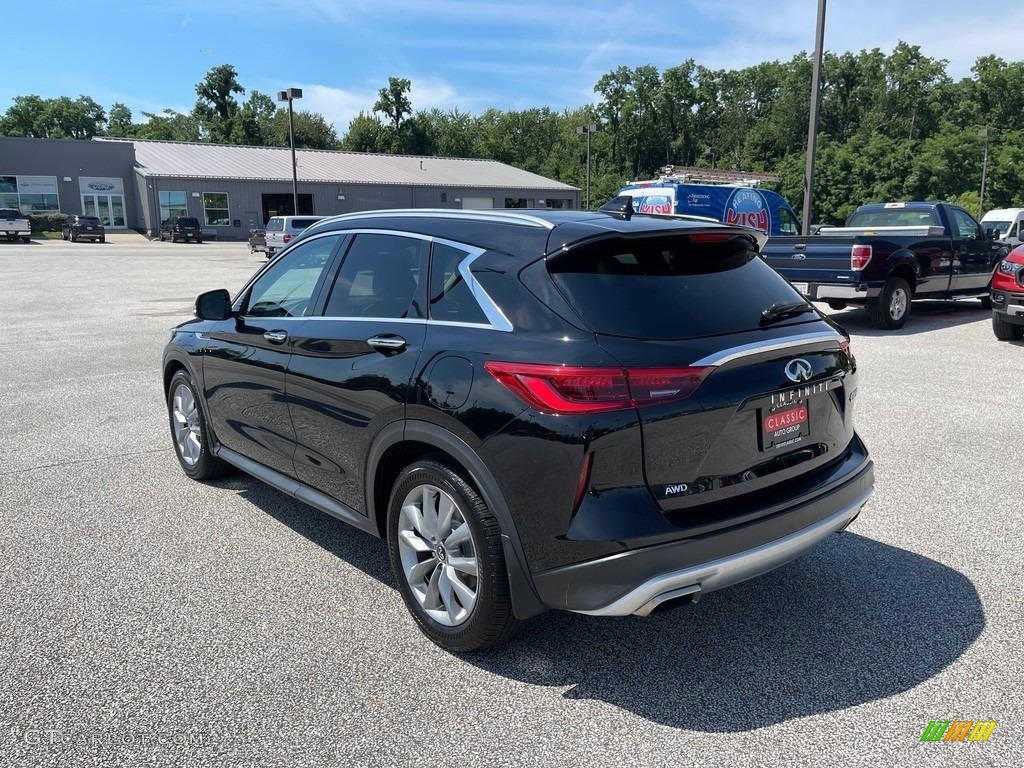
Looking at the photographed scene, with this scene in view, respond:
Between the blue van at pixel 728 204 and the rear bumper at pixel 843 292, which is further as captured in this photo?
the blue van at pixel 728 204

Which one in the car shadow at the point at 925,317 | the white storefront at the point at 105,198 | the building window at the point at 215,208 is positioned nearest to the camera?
the car shadow at the point at 925,317

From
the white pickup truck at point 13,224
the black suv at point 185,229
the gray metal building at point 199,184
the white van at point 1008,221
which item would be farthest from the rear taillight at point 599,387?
the white pickup truck at point 13,224

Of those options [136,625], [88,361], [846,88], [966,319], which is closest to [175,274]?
[88,361]

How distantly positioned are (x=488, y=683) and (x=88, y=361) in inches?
342

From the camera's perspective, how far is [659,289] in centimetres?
307

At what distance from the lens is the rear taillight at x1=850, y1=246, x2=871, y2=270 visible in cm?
1134

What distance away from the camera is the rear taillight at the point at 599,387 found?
2.70 m

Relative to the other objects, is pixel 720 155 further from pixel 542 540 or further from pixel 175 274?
pixel 542 540

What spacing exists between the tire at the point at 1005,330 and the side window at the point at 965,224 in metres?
3.15

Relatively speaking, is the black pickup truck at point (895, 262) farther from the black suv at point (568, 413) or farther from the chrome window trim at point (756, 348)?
the black suv at point (568, 413)

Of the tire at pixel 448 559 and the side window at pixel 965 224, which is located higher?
the side window at pixel 965 224

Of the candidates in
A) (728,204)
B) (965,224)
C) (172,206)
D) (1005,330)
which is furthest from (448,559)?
(172,206)

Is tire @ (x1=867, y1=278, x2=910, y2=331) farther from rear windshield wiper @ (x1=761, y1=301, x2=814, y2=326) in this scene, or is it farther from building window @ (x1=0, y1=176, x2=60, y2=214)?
building window @ (x1=0, y1=176, x2=60, y2=214)

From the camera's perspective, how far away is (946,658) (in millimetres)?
3186
